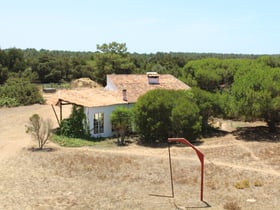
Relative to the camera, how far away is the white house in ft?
87.8

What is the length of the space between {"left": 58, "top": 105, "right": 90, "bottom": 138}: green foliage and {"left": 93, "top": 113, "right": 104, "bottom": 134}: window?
26.3 inches

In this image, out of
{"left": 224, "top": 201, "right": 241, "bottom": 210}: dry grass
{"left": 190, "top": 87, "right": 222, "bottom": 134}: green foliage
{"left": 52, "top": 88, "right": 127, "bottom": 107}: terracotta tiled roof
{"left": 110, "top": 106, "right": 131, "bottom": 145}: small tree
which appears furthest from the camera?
{"left": 190, "top": 87, "right": 222, "bottom": 134}: green foliage

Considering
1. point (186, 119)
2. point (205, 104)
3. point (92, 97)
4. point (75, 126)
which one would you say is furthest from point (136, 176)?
point (92, 97)

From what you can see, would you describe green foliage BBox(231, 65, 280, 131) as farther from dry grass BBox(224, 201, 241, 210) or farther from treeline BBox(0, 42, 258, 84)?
treeline BBox(0, 42, 258, 84)

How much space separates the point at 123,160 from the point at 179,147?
4767mm

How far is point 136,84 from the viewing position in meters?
32.1

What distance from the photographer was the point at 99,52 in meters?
61.4

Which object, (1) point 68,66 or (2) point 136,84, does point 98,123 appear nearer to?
(2) point 136,84

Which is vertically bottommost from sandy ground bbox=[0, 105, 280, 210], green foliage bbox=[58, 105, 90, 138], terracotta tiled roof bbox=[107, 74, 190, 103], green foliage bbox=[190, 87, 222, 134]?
sandy ground bbox=[0, 105, 280, 210]

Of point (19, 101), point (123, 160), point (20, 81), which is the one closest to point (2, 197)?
point (123, 160)

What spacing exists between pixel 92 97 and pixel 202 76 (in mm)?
16414

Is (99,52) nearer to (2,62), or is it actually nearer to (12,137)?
(2,62)

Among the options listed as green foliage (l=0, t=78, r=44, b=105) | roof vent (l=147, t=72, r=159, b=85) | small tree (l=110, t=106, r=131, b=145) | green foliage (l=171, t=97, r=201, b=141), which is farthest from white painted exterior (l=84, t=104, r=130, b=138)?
green foliage (l=0, t=78, r=44, b=105)

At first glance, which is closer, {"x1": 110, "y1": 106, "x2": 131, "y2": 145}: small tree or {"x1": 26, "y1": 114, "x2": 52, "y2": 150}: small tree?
{"x1": 26, "y1": 114, "x2": 52, "y2": 150}: small tree
